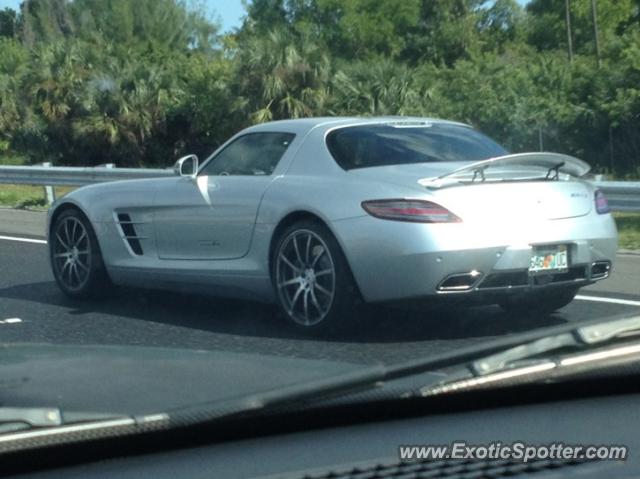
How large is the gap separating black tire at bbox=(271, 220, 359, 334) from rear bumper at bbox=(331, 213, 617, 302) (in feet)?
0.38

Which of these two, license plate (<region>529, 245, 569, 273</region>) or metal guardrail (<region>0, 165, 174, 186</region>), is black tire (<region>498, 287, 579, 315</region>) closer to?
license plate (<region>529, 245, 569, 273</region>)

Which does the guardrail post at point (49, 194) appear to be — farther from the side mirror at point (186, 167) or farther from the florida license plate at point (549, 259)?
the florida license plate at point (549, 259)

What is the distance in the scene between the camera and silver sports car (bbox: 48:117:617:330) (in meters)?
6.65

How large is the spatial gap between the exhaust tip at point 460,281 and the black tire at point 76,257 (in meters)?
3.05

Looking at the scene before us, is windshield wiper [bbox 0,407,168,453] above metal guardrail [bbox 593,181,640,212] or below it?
above

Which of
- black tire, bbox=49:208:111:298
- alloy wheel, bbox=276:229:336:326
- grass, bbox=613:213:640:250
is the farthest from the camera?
grass, bbox=613:213:640:250

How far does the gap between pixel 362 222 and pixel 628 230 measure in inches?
275

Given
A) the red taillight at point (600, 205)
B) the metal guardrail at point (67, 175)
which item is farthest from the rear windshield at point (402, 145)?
the metal guardrail at point (67, 175)

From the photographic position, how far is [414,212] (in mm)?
6641

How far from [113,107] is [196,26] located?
51.2 m

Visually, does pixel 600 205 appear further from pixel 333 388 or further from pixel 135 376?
pixel 333 388

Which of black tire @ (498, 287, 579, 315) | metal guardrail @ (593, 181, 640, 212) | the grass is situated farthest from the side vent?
the grass

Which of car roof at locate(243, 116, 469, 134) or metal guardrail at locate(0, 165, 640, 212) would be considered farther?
metal guardrail at locate(0, 165, 640, 212)

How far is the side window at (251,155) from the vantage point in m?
7.76
